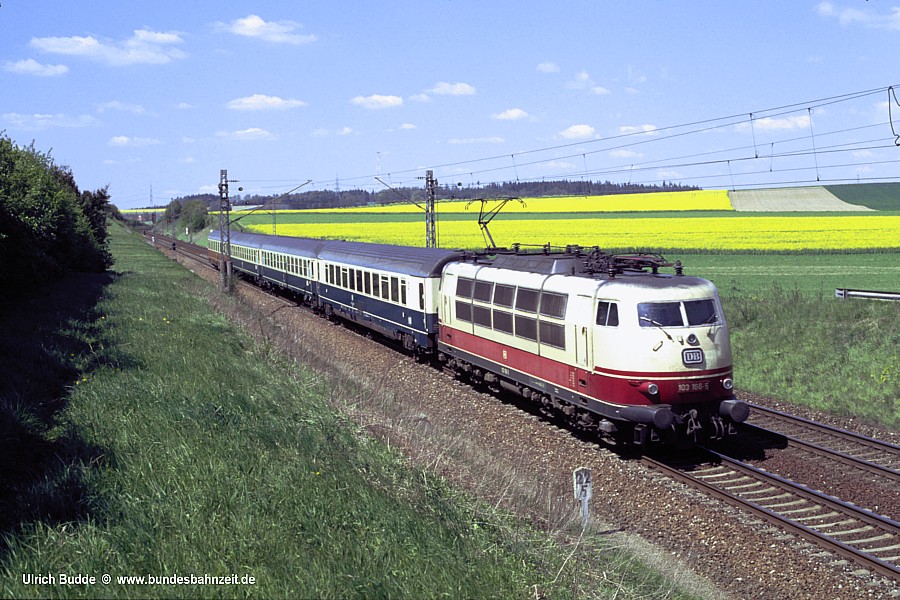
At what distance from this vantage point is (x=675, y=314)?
14281 millimetres

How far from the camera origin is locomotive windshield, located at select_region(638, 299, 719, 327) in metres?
14.2

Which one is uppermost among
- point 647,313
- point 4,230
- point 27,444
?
point 4,230

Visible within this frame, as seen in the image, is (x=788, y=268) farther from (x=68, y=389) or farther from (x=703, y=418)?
(x=68, y=389)

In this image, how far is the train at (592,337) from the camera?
14109 mm

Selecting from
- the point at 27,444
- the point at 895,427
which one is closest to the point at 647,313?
the point at 895,427

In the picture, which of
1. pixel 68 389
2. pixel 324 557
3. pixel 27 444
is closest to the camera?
pixel 324 557

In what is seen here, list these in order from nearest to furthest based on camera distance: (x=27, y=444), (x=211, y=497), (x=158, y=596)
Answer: (x=158, y=596)
(x=211, y=497)
(x=27, y=444)

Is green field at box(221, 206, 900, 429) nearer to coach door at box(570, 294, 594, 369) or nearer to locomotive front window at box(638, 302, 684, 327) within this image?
locomotive front window at box(638, 302, 684, 327)

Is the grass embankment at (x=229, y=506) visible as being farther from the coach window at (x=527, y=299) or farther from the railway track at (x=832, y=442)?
the railway track at (x=832, y=442)

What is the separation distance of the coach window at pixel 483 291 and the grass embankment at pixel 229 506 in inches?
242

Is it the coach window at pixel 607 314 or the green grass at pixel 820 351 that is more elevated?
the coach window at pixel 607 314

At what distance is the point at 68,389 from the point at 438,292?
452 inches

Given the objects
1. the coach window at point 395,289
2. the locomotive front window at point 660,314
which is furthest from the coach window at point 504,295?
the coach window at point 395,289

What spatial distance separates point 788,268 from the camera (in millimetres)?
44062
